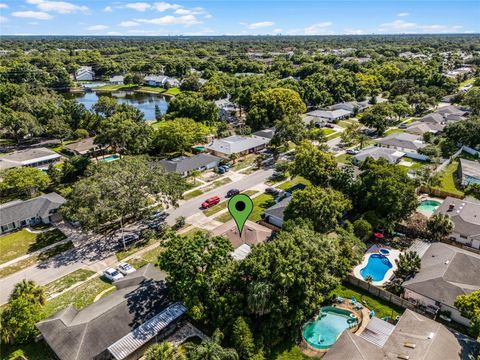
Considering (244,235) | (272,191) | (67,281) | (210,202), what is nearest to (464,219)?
(272,191)

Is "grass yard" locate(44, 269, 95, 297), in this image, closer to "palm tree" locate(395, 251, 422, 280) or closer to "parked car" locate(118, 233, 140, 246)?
"parked car" locate(118, 233, 140, 246)

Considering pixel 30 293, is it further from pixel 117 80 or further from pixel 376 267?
pixel 117 80

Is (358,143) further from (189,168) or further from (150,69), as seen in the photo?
(150,69)

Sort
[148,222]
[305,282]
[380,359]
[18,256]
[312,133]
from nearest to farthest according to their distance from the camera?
[380,359]
[305,282]
[18,256]
[148,222]
[312,133]

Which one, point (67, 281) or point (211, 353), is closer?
point (211, 353)

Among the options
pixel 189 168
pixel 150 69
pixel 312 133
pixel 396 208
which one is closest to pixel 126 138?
pixel 189 168

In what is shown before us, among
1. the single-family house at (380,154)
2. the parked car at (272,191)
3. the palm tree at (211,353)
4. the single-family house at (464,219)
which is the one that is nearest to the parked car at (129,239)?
the palm tree at (211,353)
